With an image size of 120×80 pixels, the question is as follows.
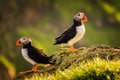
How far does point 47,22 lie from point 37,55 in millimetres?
40473

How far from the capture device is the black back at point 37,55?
718 inches

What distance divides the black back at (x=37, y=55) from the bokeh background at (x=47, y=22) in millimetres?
31751

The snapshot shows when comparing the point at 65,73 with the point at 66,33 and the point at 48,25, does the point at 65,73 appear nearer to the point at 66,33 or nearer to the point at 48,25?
the point at 66,33

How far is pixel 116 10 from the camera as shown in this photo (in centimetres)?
6419

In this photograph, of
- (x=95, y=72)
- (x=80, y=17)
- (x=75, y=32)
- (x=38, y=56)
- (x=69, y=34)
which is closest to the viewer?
(x=95, y=72)

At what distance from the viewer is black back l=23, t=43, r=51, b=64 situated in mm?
18248

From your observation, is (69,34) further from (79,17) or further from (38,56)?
(38,56)

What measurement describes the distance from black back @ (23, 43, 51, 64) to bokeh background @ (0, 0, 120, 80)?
31.8 meters

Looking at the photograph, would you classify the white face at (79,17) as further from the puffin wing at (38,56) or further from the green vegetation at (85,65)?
the puffin wing at (38,56)

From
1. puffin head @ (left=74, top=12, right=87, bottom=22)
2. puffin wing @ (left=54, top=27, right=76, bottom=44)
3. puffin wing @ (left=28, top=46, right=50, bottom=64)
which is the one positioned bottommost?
puffin wing @ (left=28, top=46, right=50, bottom=64)

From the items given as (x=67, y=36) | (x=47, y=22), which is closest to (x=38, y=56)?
(x=67, y=36)

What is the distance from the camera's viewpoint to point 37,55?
18.5 m

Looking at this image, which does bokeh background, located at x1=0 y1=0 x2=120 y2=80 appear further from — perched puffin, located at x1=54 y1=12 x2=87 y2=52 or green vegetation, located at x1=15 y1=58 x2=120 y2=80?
green vegetation, located at x1=15 y1=58 x2=120 y2=80

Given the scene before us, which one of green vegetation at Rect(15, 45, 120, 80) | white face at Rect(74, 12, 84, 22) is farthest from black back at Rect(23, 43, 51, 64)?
white face at Rect(74, 12, 84, 22)
